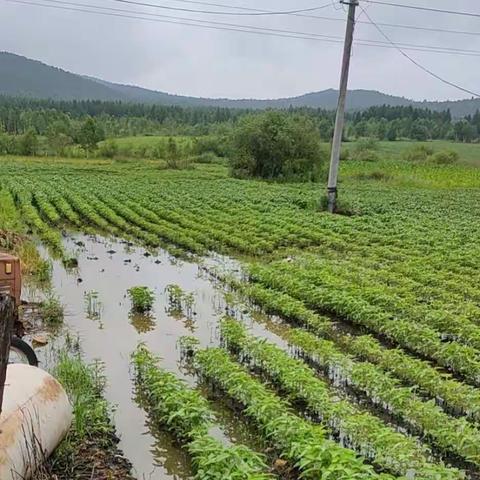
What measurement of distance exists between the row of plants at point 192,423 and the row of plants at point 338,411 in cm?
112

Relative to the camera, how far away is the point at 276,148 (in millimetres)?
44969

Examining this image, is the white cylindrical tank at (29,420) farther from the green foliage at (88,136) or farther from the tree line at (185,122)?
the green foliage at (88,136)

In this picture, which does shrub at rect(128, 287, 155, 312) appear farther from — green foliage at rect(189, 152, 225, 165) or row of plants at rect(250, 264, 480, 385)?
green foliage at rect(189, 152, 225, 165)

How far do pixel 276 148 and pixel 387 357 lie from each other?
3721 cm

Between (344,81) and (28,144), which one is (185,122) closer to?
(28,144)

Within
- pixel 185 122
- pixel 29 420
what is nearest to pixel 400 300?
pixel 29 420

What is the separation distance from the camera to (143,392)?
809 centimetres

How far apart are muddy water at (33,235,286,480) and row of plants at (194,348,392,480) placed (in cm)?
38

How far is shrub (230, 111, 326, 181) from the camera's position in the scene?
45000 mm

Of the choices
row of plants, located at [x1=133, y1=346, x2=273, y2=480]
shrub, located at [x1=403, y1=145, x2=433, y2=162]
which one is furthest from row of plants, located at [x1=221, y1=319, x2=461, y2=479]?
shrub, located at [x1=403, y1=145, x2=433, y2=162]

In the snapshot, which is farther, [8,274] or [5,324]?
[8,274]

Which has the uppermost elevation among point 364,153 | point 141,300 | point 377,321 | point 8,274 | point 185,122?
point 185,122

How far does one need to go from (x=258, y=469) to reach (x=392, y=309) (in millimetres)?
6600

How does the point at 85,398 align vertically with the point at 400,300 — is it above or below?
below
